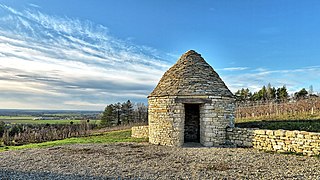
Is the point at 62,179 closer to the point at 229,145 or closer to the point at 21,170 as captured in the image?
the point at 21,170

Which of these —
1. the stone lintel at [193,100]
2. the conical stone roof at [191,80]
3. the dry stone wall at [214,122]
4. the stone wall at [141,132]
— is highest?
the conical stone roof at [191,80]

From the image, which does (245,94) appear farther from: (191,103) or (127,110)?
(191,103)

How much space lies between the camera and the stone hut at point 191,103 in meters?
12.4

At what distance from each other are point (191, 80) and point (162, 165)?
5940mm

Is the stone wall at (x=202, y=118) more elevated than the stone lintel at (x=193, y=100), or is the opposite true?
the stone lintel at (x=193, y=100)

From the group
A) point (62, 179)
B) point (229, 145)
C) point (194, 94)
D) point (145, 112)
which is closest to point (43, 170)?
point (62, 179)

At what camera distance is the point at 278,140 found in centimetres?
1027

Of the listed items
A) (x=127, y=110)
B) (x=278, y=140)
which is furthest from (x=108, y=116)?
(x=278, y=140)

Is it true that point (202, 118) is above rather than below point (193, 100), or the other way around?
below

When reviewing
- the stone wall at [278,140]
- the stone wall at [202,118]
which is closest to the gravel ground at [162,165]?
the stone wall at [278,140]

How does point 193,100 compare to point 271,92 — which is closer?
point 193,100

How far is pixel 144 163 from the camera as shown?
8773mm

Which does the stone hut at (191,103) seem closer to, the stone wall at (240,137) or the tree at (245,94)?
the stone wall at (240,137)

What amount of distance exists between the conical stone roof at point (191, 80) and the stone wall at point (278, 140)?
2217mm
